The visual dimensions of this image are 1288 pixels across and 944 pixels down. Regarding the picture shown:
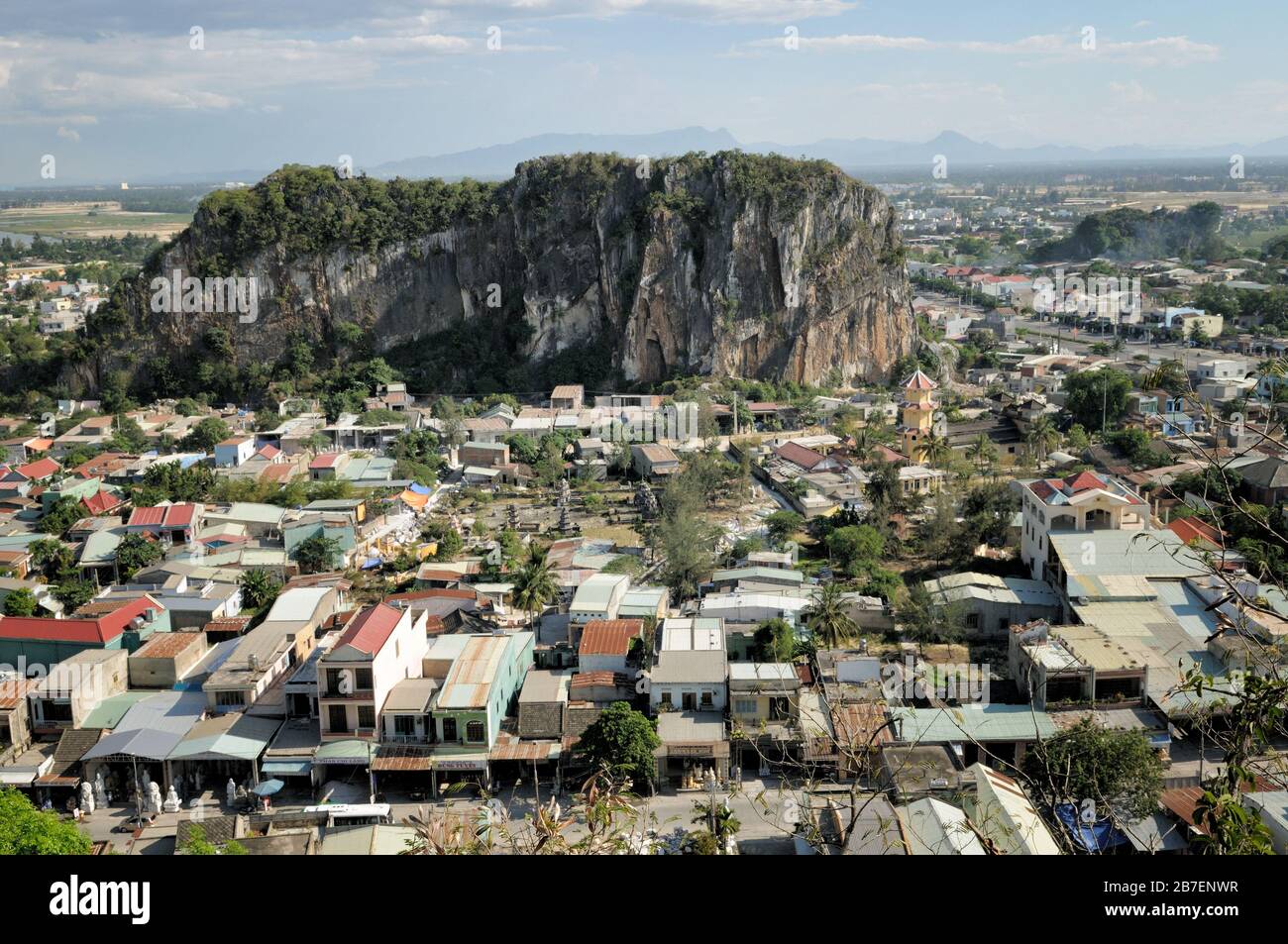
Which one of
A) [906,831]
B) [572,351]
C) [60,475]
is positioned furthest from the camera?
[572,351]

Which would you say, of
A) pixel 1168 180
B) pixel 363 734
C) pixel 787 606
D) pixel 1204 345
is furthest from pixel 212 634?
pixel 1168 180

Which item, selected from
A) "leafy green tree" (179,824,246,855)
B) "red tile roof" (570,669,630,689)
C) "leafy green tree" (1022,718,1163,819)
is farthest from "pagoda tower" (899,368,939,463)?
"leafy green tree" (179,824,246,855)

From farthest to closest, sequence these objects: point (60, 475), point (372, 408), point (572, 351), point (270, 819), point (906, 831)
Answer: point (572, 351), point (372, 408), point (60, 475), point (270, 819), point (906, 831)

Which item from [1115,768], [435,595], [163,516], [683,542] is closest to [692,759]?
[1115,768]

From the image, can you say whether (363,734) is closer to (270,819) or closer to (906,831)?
(270,819)

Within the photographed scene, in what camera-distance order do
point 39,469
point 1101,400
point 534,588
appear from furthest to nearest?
point 1101,400
point 39,469
point 534,588

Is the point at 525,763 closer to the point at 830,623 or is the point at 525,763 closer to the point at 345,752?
the point at 345,752
